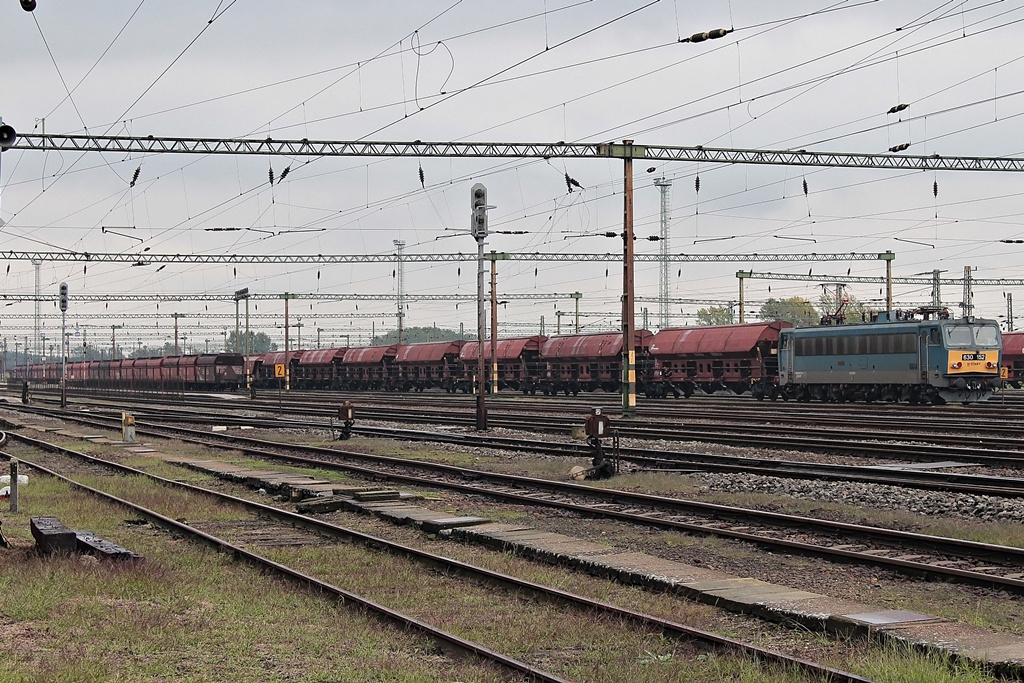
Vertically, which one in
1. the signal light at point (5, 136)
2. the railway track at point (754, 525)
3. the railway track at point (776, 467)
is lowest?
the railway track at point (754, 525)

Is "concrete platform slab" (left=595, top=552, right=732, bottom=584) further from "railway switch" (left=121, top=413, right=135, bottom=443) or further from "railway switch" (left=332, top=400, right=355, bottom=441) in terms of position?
"railway switch" (left=121, top=413, right=135, bottom=443)

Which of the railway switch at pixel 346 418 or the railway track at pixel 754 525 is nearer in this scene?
the railway track at pixel 754 525

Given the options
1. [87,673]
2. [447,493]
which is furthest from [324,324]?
[87,673]

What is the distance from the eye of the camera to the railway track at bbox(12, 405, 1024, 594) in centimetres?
1121

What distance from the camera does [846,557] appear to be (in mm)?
11680

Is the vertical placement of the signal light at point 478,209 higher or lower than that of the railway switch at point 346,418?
higher

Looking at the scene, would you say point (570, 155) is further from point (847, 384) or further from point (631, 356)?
point (847, 384)

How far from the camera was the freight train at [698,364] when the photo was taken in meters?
39.2

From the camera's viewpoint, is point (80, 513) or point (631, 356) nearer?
point (80, 513)

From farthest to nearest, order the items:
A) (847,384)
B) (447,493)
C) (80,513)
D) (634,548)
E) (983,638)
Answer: (847,384), (447,493), (80,513), (634,548), (983,638)

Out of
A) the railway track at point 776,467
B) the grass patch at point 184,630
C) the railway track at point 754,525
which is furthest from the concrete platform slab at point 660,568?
the railway track at point 776,467

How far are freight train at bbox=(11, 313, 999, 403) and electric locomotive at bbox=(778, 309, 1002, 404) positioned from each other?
0.04 meters

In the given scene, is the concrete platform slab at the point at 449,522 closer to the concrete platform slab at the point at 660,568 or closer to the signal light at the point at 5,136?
the concrete platform slab at the point at 660,568

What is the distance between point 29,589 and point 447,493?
29.7 feet
